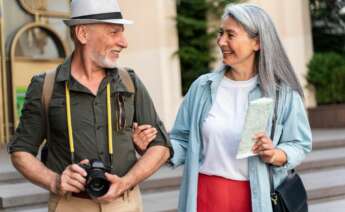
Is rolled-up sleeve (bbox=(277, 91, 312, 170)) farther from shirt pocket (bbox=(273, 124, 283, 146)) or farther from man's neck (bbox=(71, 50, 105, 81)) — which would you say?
man's neck (bbox=(71, 50, 105, 81))

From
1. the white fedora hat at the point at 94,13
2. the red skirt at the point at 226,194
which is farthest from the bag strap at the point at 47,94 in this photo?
the red skirt at the point at 226,194

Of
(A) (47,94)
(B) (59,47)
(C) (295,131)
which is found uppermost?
(B) (59,47)

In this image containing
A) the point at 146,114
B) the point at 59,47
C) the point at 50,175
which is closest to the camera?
the point at 50,175

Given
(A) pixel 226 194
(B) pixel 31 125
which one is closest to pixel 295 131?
(A) pixel 226 194

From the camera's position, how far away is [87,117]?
2.28m

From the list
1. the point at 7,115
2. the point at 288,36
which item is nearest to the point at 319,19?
the point at 288,36

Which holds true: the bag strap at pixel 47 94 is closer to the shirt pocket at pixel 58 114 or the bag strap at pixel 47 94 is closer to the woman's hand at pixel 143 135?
the shirt pocket at pixel 58 114

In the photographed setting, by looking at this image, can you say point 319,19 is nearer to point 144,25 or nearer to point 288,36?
point 288,36

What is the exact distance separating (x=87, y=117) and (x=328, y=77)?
1066 cm

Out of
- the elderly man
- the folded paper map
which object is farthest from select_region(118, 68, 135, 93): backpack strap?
the folded paper map

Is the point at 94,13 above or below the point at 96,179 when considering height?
above

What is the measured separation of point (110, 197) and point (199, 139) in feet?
2.46

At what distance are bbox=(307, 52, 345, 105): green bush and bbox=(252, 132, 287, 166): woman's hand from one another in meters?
9.94

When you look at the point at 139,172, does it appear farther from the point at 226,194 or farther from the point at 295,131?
the point at 295,131
